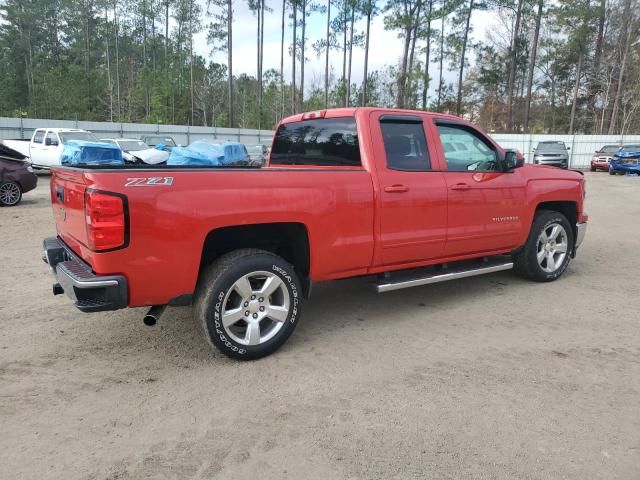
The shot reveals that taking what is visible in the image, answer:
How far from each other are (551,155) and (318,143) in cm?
2550

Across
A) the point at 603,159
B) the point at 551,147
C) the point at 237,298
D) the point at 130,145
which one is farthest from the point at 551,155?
the point at 237,298

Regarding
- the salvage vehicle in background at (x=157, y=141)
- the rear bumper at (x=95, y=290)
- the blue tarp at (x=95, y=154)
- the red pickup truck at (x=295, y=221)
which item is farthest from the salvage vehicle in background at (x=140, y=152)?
the rear bumper at (x=95, y=290)

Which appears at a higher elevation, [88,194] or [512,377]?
[88,194]

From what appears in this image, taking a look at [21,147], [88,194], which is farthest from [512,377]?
[21,147]

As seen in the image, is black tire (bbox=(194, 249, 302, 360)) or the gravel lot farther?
black tire (bbox=(194, 249, 302, 360))

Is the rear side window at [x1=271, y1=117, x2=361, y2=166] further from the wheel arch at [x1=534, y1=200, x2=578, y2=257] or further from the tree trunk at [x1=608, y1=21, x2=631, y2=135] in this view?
the tree trunk at [x1=608, y1=21, x2=631, y2=135]

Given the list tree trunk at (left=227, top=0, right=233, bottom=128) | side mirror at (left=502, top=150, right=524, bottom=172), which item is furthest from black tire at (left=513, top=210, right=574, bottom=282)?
tree trunk at (left=227, top=0, right=233, bottom=128)

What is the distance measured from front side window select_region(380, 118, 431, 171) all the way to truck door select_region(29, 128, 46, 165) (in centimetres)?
1843

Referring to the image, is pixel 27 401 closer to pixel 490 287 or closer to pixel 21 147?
pixel 490 287

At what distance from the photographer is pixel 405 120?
4.54m

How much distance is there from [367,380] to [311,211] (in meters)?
1.30

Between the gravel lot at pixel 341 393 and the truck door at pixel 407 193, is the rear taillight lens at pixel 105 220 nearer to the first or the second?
the gravel lot at pixel 341 393

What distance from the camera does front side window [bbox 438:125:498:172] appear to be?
190 inches

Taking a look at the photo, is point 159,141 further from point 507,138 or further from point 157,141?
point 507,138
